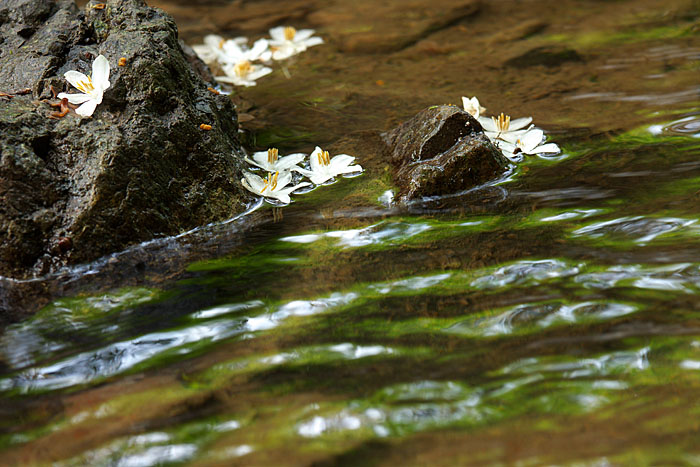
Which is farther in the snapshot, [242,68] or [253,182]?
[242,68]

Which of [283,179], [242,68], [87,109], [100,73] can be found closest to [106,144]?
[87,109]

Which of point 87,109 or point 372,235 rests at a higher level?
point 87,109

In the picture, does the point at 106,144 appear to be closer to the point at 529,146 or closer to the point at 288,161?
the point at 288,161

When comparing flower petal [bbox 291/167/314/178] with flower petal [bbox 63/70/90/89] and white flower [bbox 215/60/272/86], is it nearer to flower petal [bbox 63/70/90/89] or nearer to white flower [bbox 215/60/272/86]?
flower petal [bbox 63/70/90/89]

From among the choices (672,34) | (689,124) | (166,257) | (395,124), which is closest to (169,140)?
(166,257)

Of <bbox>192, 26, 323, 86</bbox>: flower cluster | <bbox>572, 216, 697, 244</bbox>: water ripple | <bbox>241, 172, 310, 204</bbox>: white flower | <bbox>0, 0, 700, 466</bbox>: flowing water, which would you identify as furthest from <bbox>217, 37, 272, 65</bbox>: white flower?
A: <bbox>572, 216, 697, 244</bbox>: water ripple

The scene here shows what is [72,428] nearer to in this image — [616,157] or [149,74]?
[149,74]
